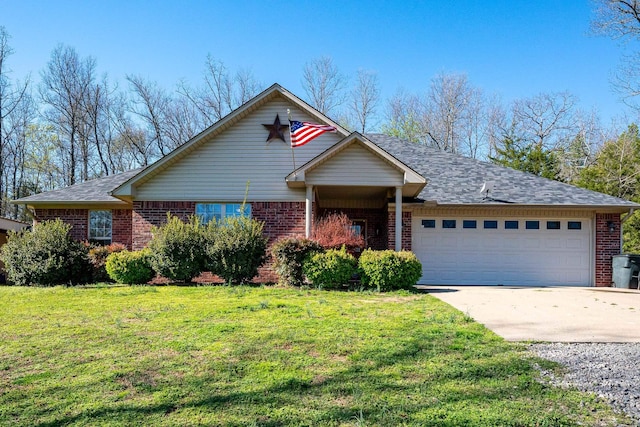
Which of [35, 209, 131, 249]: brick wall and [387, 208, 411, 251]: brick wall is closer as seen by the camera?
[387, 208, 411, 251]: brick wall

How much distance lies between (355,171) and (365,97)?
2071 centimetres

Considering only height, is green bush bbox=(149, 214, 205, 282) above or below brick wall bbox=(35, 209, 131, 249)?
below

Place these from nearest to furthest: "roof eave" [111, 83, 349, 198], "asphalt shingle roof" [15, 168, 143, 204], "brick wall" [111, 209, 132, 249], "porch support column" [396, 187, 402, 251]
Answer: "porch support column" [396, 187, 402, 251], "roof eave" [111, 83, 349, 198], "asphalt shingle roof" [15, 168, 143, 204], "brick wall" [111, 209, 132, 249]

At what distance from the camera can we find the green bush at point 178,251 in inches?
451

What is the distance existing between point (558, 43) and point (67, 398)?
76.5 feet

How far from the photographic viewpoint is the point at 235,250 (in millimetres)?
11406

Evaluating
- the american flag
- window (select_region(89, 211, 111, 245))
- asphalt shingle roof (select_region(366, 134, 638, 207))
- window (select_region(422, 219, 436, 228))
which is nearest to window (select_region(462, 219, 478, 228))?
asphalt shingle roof (select_region(366, 134, 638, 207))

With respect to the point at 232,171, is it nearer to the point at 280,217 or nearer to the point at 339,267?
the point at 280,217

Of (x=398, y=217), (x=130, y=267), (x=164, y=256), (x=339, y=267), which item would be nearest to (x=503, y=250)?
(x=398, y=217)

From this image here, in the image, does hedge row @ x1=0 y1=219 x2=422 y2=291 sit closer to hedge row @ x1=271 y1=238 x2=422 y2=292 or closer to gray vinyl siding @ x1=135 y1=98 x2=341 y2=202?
hedge row @ x1=271 y1=238 x2=422 y2=292

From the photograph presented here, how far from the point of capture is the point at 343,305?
314 inches

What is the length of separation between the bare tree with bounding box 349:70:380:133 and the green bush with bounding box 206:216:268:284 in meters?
21.5

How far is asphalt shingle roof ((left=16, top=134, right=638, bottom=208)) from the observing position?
13.3 m

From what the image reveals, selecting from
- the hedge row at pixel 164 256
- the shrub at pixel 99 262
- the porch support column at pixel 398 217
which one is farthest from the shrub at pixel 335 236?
the shrub at pixel 99 262
